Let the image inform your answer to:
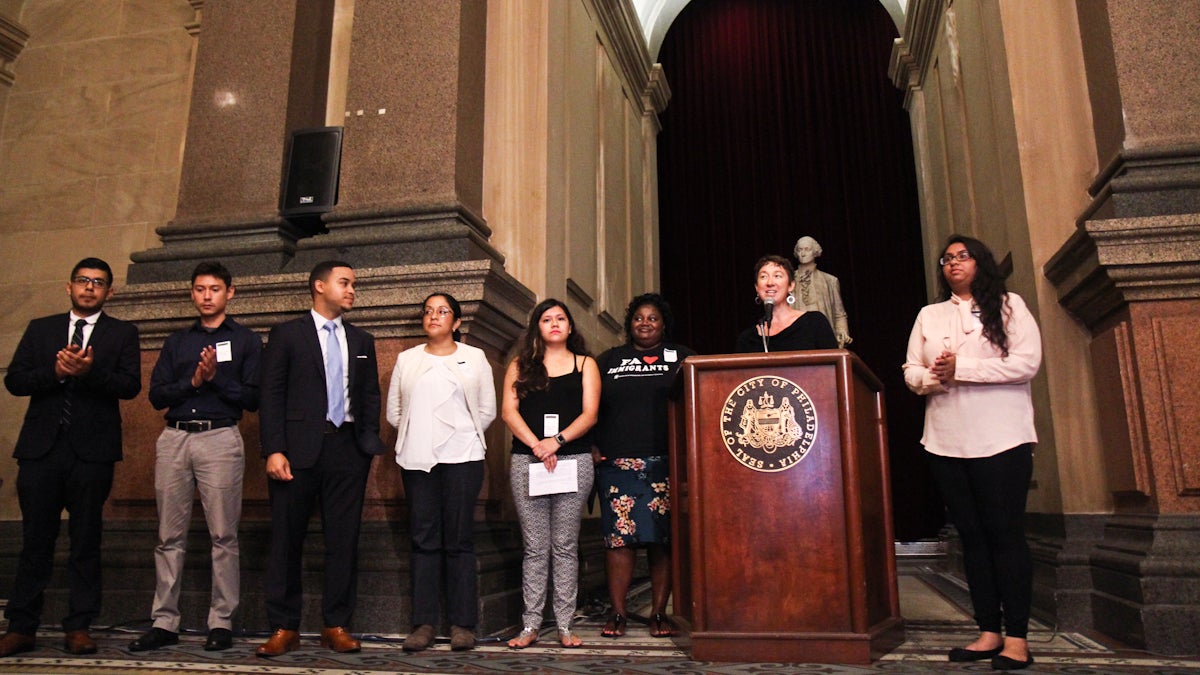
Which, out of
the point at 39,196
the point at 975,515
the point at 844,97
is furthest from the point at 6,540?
the point at 844,97

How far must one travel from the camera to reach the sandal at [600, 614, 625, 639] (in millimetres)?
3779

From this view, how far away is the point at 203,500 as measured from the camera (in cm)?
367

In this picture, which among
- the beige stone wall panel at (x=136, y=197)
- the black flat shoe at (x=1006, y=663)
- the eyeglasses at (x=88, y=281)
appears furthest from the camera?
the beige stone wall panel at (x=136, y=197)

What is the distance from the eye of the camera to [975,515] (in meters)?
3.12

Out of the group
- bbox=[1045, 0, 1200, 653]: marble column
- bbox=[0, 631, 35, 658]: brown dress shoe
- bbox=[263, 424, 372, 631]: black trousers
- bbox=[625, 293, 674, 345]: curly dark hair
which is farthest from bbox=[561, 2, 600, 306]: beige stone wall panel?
bbox=[0, 631, 35, 658]: brown dress shoe

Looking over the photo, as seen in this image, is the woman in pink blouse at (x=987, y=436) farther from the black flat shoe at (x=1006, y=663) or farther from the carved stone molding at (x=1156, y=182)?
the carved stone molding at (x=1156, y=182)

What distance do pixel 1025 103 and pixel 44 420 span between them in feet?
16.0

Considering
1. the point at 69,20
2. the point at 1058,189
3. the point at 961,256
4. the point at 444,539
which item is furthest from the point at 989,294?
the point at 69,20

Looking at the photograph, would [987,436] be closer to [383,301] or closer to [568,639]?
[568,639]

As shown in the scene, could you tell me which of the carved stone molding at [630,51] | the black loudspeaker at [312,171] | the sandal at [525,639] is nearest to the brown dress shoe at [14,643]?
the sandal at [525,639]

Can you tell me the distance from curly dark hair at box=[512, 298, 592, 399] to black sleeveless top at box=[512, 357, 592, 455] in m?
0.03

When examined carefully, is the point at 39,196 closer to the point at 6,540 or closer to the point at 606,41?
the point at 6,540

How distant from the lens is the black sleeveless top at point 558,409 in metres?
3.85

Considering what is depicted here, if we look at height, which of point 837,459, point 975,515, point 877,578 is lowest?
point 877,578
